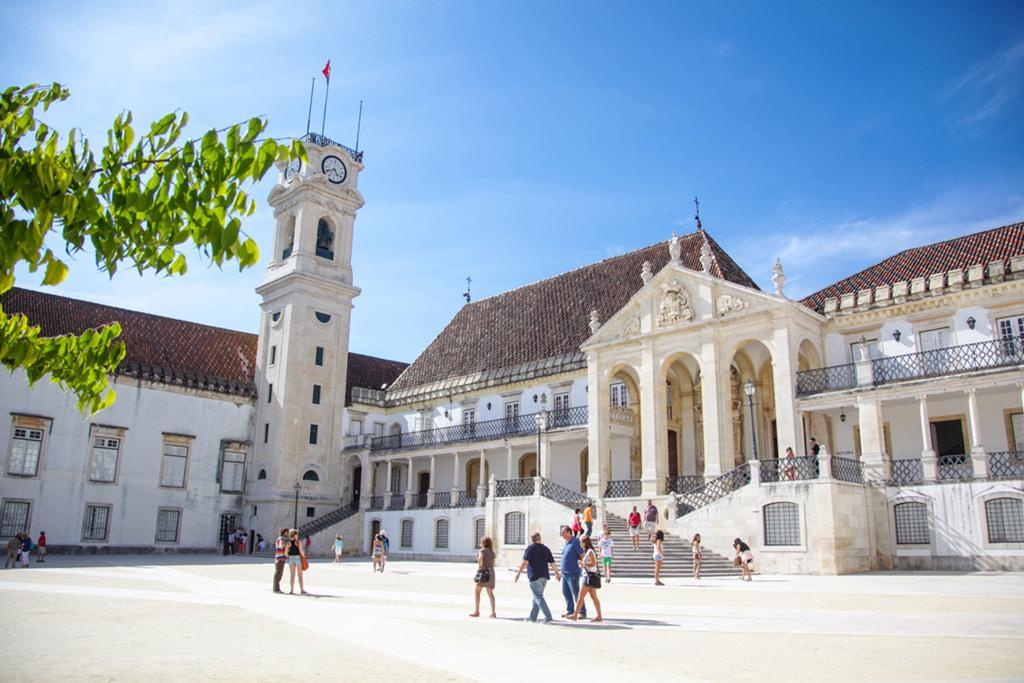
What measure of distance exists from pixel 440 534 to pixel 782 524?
17.3 meters

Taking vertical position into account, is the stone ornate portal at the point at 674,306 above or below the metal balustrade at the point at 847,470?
above

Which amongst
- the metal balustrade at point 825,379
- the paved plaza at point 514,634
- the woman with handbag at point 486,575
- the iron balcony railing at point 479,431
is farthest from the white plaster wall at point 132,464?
the metal balustrade at point 825,379

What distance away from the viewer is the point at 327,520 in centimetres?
3872

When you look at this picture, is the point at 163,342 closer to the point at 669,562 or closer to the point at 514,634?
the point at 669,562

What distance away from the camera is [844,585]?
1722cm

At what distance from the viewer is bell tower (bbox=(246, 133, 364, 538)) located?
3991cm

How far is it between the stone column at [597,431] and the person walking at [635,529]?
13.4ft

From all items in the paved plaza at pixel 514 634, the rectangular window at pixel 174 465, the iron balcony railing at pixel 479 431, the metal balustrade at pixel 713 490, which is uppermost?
the iron balcony railing at pixel 479 431

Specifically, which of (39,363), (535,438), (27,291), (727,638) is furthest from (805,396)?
(27,291)

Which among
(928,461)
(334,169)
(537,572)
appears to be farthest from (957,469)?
(334,169)

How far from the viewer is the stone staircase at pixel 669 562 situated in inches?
854

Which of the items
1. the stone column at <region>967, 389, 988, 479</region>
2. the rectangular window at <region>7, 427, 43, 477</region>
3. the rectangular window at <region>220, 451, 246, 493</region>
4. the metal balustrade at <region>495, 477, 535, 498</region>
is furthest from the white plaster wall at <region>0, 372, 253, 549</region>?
the stone column at <region>967, 389, 988, 479</region>

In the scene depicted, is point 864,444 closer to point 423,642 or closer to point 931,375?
point 931,375

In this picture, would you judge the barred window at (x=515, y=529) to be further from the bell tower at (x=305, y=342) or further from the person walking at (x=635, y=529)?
the bell tower at (x=305, y=342)
